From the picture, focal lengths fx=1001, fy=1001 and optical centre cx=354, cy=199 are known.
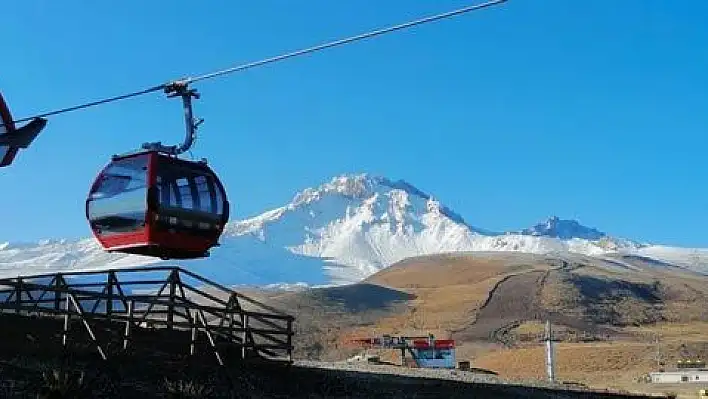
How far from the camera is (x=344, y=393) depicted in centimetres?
2470

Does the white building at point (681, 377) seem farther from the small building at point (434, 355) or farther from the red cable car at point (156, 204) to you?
the red cable car at point (156, 204)

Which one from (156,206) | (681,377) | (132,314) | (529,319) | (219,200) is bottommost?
(681,377)

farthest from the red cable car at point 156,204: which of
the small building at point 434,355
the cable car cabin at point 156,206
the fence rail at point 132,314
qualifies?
the small building at point 434,355

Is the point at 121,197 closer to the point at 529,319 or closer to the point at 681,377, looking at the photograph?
the point at 681,377

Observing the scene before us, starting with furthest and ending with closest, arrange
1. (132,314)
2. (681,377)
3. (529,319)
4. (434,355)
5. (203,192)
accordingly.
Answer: (529,319) → (434,355) → (681,377) → (203,192) → (132,314)

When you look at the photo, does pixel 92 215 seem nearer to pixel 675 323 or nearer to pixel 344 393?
pixel 344 393

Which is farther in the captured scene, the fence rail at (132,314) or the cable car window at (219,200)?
the cable car window at (219,200)

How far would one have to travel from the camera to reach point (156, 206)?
21.5m

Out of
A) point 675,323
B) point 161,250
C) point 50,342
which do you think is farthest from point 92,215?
point 675,323

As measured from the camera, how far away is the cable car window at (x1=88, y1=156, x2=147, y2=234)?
2150 centimetres

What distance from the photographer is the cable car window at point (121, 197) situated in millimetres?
21500

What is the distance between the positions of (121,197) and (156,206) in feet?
3.11

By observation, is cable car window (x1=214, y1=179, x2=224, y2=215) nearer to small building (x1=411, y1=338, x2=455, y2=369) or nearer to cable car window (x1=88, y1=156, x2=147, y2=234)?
cable car window (x1=88, y1=156, x2=147, y2=234)

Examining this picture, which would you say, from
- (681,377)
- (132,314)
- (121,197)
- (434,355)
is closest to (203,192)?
(121,197)
